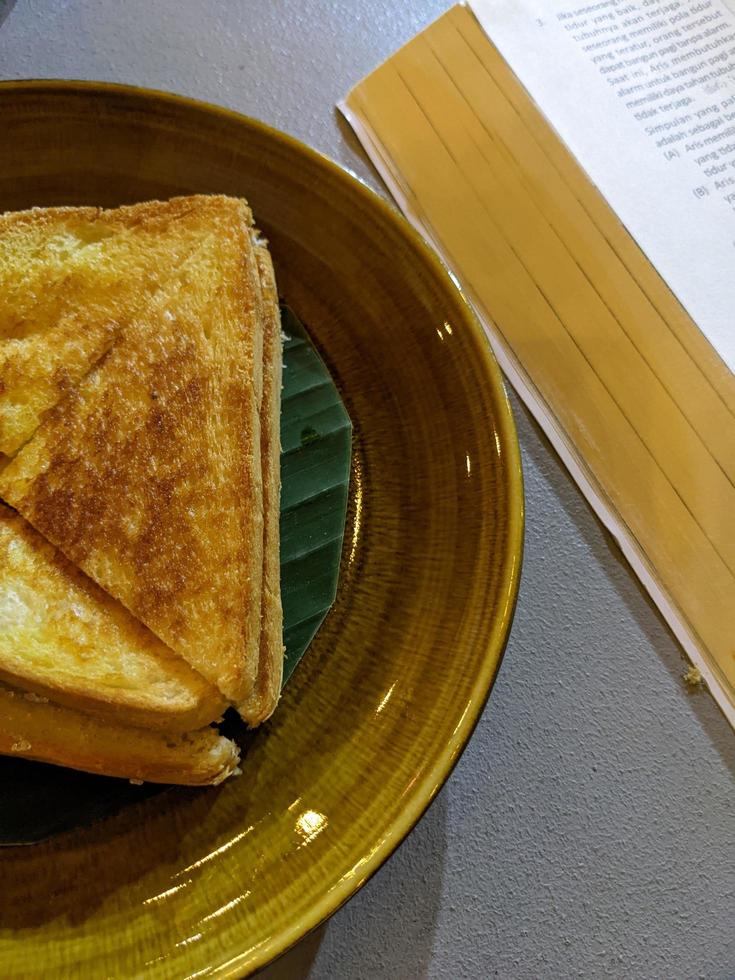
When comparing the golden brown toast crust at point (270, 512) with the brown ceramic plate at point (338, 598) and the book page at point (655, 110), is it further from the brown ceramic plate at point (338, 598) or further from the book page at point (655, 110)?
the book page at point (655, 110)

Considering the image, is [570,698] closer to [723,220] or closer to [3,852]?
[3,852]

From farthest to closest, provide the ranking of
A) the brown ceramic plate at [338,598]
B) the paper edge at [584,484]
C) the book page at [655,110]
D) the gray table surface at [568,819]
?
the book page at [655,110]
the paper edge at [584,484]
the gray table surface at [568,819]
the brown ceramic plate at [338,598]

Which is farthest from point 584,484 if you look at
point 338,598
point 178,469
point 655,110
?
point 655,110

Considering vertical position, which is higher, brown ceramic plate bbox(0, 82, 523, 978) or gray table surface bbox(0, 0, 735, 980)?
brown ceramic plate bbox(0, 82, 523, 978)

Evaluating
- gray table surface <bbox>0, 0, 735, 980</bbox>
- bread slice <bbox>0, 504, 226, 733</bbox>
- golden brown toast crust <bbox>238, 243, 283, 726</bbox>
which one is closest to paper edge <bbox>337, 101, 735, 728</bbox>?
gray table surface <bbox>0, 0, 735, 980</bbox>

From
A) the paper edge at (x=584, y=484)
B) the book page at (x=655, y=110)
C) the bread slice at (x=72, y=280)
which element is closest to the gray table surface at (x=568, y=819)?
the paper edge at (x=584, y=484)

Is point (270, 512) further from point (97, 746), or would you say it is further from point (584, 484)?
point (584, 484)

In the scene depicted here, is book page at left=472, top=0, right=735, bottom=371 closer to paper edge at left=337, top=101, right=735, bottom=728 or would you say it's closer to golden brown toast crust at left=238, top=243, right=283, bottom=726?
paper edge at left=337, top=101, right=735, bottom=728
